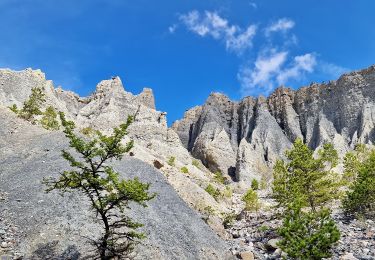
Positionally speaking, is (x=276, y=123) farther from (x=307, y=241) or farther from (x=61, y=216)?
(x=307, y=241)

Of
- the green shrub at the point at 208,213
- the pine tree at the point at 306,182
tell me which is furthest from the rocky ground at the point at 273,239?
the green shrub at the point at 208,213

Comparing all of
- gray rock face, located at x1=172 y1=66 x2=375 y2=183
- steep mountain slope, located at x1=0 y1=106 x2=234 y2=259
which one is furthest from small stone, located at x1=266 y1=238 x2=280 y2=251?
gray rock face, located at x1=172 y1=66 x2=375 y2=183

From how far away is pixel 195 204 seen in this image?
1510 inches

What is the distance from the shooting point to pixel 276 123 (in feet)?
432

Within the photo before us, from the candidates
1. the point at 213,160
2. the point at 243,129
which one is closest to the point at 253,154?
the point at 213,160

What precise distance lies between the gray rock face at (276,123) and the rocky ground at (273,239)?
181 ft

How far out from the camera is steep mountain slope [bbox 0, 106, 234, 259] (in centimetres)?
2106

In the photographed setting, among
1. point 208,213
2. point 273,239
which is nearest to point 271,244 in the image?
point 273,239

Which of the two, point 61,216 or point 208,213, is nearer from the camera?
point 61,216

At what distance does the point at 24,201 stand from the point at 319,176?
1010 inches

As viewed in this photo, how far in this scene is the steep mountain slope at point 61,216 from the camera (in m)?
21.1

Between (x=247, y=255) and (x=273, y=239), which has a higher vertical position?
(x=273, y=239)

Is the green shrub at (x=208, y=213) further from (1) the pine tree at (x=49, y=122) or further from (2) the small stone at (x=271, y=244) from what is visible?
(1) the pine tree at (x=49, y=122)

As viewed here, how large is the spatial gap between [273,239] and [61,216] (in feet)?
49.8
